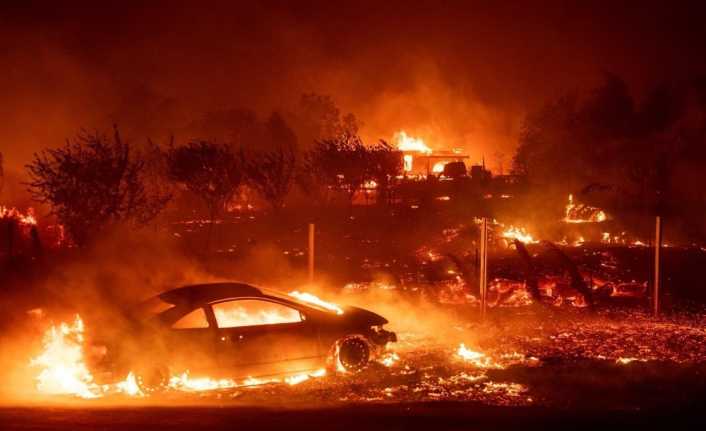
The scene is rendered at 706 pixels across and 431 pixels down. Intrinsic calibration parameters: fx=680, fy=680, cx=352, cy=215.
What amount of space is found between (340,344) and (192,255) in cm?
1426

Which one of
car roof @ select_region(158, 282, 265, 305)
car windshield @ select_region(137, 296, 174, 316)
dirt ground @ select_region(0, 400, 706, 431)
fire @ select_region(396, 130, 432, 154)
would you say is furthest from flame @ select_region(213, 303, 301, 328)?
fire @ select_region(396, 130, 432, 154)

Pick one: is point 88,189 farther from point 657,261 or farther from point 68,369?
point 657,261

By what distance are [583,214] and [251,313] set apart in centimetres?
2195

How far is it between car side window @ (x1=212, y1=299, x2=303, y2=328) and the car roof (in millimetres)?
91

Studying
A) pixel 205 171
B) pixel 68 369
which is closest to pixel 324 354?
pixel 68 369

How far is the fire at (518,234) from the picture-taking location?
2441 centimetres

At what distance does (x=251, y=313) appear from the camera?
8.52m

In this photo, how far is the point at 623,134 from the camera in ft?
115

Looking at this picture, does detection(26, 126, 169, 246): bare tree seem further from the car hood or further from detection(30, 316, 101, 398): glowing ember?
the car hood

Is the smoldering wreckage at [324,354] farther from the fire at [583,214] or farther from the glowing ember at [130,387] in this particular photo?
the fire at [583,214]

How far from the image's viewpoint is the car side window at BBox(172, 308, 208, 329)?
8.06m

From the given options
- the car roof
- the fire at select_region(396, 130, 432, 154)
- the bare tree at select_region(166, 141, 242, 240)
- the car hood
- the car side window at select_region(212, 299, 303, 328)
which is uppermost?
the fire at select_region(396, 130, 432, 154)

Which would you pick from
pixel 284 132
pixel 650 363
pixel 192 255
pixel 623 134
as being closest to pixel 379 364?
pixel 650 363

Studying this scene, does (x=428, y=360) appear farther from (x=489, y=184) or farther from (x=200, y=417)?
(x=489, y=184)
